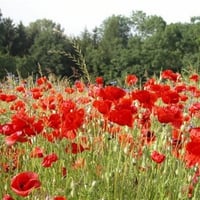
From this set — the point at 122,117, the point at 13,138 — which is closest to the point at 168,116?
the point at 122,117

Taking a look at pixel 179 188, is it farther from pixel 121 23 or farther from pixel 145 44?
pixel 121 23

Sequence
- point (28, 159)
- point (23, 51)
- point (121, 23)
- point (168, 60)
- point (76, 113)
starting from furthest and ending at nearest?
point (121, 23), point (23, 51), point (168, 60), point (28, 159), point (76, 113)

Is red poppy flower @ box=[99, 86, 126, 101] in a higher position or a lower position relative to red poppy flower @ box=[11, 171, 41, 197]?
higher

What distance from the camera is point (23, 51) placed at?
49938mm

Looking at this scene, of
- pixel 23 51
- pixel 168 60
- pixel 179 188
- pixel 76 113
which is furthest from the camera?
pixel 23 51

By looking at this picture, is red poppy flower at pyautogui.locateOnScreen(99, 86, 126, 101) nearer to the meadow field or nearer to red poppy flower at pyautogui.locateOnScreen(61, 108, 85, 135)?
the meadow field

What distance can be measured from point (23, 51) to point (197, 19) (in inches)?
729

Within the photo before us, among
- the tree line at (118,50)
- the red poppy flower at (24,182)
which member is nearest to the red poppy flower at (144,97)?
the red poppy flower at (24,182)

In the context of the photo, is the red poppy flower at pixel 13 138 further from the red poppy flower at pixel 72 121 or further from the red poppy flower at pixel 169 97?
the red poppy flower at pixel 169 97

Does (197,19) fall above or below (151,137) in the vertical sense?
above

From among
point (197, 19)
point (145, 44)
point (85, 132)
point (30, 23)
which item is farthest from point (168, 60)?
point (85, 132)

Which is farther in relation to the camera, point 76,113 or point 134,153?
point 134,153

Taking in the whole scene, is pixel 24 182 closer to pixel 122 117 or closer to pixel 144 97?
pixel 122 117

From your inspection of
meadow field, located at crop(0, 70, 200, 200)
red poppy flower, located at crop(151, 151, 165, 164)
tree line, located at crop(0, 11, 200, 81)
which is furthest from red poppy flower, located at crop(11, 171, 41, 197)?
tree line, located at crop(0, 11, 200, 81)
